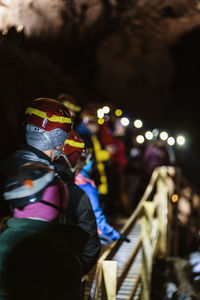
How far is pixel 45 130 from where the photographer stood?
6.81 ft

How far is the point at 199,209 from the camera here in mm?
8742

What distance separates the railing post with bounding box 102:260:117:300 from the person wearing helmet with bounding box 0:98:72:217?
1.00 metres

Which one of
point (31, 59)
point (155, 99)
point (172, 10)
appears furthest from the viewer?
point (155, 99)

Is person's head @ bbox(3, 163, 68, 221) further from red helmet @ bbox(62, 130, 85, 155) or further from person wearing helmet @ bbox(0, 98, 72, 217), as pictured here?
red helmet @ bbox(62, 130, 85, 155)

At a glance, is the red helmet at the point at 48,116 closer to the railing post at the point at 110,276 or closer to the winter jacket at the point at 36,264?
the winter jacket at the point at 36,264

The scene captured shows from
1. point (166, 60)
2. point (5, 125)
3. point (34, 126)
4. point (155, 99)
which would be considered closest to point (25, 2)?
point (34, 126)

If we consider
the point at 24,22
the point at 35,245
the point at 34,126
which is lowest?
the point at 35,245

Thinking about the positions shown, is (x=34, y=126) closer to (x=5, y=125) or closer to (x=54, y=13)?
(x=54, y=13)

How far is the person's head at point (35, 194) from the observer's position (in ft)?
5.30

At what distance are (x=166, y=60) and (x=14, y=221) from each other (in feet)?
38.3

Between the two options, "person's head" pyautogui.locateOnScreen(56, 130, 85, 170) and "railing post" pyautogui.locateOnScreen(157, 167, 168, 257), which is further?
"railing post" pyautogui.locateOnScreen(157, 167, 168, 257)

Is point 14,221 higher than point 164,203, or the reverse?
point 14,221

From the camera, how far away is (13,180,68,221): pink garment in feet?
5.32

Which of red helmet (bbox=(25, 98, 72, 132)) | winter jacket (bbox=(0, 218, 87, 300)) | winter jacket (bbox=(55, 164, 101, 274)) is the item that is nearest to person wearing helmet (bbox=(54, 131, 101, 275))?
winter jacket (bbox=(55, 164, 101, 274))
